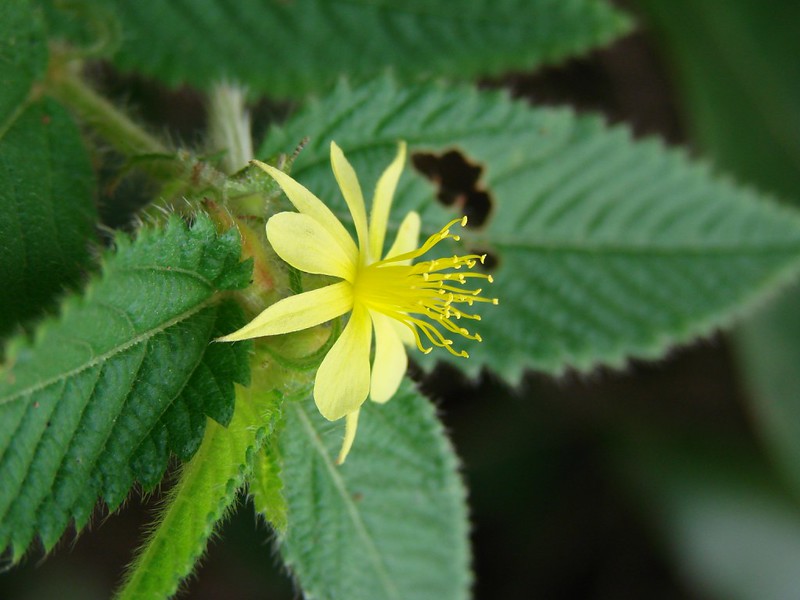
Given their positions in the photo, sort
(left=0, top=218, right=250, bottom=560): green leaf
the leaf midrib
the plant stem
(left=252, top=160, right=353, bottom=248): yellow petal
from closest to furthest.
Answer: (left=0, top=218, right=250, bottom=560): green leaf → (left=252, top=160, right=353, bottom=248): yellow petal → the leaf midrib → the plant stem

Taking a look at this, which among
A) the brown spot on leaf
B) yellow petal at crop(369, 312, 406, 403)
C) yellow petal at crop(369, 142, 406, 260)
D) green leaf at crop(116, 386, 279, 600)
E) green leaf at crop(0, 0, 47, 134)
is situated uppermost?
the brown spot on leaf

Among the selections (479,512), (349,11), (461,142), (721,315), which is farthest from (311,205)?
(479,512)

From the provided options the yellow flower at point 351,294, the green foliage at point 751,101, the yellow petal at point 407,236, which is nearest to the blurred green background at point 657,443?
the green foliage at point 751,101

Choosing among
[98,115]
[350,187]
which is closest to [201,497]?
[350,187]

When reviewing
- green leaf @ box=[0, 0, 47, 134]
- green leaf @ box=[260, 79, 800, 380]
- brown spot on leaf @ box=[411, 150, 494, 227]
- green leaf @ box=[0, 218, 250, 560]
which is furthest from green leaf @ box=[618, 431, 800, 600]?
green leaf @ box=[0, 0, 47, 134]

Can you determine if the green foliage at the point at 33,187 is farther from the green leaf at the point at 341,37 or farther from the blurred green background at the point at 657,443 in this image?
the blurred green background at the point at 657,443

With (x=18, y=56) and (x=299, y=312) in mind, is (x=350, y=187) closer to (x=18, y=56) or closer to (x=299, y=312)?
(x=299, y=312)

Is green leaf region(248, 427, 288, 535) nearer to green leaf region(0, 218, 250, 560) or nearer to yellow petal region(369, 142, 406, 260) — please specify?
green leaf region(0, 218, 250, 560)

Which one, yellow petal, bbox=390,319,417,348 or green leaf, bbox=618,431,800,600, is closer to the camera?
yellow petal, bbox=390,319,417,348
